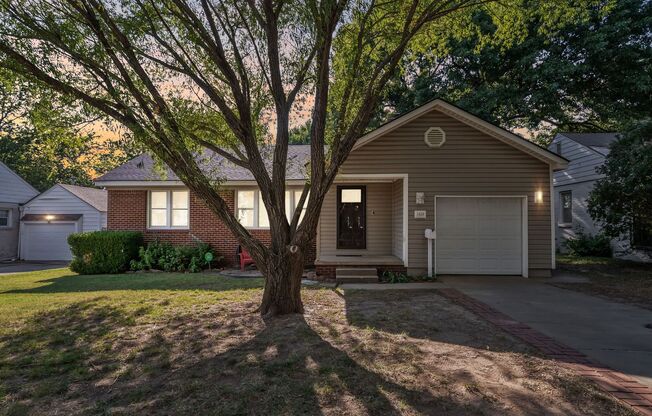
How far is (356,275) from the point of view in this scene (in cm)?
1003

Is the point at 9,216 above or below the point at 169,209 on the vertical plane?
below

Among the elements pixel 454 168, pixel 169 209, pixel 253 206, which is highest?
pixel 454 168

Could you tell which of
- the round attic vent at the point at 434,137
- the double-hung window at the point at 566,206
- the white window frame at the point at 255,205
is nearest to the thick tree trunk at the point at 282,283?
the round attic vent at the point at 434,137

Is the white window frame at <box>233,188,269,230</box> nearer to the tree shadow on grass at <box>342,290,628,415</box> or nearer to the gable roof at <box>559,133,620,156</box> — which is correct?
the tree shadow on grass at <box>342,290,628,415</box>

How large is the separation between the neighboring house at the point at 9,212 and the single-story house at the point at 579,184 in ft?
85.9

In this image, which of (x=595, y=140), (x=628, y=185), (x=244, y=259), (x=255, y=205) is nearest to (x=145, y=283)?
(x=244, y=259)

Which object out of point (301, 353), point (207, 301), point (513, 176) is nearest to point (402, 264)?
point (513, 176)

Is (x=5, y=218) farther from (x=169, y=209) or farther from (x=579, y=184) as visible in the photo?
(x=579, y=184)

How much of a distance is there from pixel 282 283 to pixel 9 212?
20580 millimetres

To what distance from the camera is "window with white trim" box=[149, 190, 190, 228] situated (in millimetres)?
13305

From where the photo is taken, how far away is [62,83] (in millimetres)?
5031

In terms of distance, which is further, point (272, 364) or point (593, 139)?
point (593, 139)

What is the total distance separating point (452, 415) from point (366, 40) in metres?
5.94

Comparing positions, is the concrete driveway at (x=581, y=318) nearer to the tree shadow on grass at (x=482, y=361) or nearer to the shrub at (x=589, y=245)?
the tree shadow on grass at (x=482, y=361)
